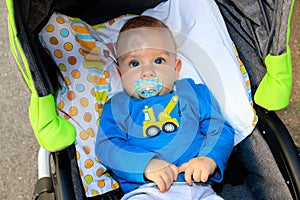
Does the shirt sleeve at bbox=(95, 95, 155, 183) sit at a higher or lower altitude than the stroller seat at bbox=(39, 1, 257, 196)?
→ lower

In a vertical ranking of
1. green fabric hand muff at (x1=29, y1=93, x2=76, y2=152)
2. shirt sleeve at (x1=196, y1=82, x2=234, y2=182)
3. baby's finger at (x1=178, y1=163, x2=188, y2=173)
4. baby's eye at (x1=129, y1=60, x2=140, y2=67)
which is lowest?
baby's finger at (x1=178, y1=163, x2=188, y2=173)

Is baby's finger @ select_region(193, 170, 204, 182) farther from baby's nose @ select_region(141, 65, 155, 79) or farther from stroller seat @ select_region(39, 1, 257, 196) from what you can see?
baby's nose @ select_region(141, 65, 155, 79)

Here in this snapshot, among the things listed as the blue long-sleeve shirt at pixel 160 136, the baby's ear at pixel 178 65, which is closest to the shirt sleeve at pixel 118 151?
the blue long-sleeve shirt at pixel 160 136

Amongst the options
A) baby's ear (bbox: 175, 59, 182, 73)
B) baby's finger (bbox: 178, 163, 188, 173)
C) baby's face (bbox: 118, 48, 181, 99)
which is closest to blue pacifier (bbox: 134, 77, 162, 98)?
baby's face (bbox: 118, 48, 181, 99)

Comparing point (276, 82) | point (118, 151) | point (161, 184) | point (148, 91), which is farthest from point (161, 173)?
point (276, 82)

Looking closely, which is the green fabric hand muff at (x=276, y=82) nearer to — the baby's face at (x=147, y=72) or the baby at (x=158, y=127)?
the baby at (x=158, y=127)

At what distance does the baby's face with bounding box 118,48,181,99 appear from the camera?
142cm

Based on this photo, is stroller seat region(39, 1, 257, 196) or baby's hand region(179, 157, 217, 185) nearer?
baby's hand region(179, 157, 217, 185)

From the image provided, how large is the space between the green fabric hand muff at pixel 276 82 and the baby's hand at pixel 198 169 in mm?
216

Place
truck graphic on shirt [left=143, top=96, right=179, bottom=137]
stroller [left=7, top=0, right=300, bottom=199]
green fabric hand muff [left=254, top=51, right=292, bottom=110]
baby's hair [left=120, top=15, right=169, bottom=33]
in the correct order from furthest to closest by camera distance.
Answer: baby's hair [left=120, top=15, right=169, bottom=33], truck graphic on shirt [left=143, top=96, right=179, bottom=137], green fabric hand muff [left=254, top=51, right=292, bottom=110], stroller [left=7, top=0, right=300, bottom=199]

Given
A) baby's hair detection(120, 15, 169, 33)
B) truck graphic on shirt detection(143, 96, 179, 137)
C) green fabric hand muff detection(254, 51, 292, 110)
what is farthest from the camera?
baby's hair detection(120, 15, 169, 33)

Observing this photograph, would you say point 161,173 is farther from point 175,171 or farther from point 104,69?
point 104,69

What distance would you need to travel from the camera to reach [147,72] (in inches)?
55.7

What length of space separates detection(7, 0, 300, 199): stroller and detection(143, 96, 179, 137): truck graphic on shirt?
21 cm
